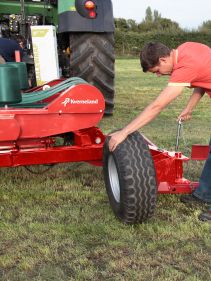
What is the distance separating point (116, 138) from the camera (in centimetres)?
302

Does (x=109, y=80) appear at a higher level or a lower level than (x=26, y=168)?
higher

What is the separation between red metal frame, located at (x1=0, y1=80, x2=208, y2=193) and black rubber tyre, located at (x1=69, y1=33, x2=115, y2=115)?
1864 millimetres

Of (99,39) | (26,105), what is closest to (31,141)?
(26,105)

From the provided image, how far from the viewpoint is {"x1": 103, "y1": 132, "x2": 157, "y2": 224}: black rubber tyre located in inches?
115

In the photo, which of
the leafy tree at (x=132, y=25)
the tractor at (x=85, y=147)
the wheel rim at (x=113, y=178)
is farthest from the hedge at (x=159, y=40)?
the wheel rim at (x=113, y=178)

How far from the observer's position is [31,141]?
359 centimetres

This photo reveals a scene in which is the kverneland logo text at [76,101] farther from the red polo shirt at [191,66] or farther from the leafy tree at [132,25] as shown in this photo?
the leafy tree at [132,25]

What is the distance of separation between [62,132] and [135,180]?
0.76m

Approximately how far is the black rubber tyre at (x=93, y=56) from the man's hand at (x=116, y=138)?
2399 millimetres

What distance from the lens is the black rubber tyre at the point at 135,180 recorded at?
9.55 ft

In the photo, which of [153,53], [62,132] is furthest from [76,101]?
[153,53]

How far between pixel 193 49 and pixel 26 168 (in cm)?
192

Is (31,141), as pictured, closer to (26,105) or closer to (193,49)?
(26,105)

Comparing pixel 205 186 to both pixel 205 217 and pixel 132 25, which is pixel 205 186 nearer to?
pixel 205 217
